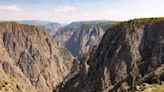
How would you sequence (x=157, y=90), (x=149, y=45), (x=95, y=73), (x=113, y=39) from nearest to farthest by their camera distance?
(x=157, y=90)
(x=149, y=45)
(x=95, y=73)
(x=113, y=39)

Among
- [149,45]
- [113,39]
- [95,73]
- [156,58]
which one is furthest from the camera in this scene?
[113,39]

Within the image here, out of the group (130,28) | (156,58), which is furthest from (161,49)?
(130,28)

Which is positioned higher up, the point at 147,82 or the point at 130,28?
the point at 130,28

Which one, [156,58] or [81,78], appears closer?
[156,58]

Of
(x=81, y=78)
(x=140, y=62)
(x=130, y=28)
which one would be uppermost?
(x=130, y=28)

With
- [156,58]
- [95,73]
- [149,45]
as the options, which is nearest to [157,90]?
[156,58]

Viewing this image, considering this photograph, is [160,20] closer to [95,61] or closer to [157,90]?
[95,61]
